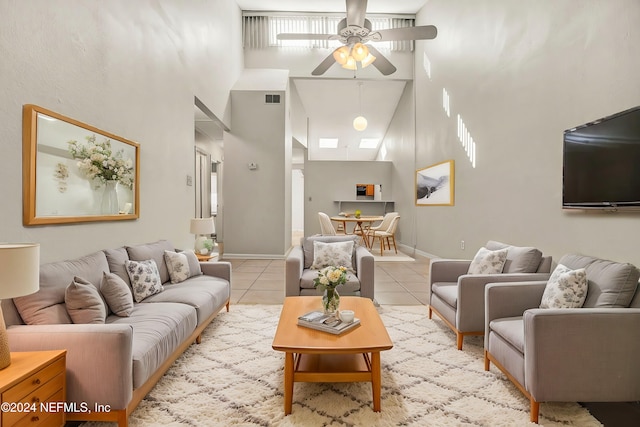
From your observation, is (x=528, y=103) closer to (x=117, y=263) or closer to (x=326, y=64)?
(x=326, y=64)

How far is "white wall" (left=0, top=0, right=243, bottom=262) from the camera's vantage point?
1979 mm

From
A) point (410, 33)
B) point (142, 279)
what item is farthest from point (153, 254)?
point (410, 33)

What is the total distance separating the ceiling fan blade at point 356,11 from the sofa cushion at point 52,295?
3.65 m

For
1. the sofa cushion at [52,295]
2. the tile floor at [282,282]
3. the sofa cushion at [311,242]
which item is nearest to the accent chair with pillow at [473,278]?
the tile floor at [282,282]

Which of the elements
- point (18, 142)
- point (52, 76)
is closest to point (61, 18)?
point (52, 76)

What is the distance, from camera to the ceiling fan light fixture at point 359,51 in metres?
4.26

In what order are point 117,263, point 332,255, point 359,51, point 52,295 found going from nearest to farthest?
point 52,295, point 117,263, point 332,255, point 359,51

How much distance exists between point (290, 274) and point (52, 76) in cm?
244

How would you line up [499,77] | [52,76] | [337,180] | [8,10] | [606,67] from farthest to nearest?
[337,180], [499,77], [606,67], [52,76], [8,10]

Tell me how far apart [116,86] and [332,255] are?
263 cm

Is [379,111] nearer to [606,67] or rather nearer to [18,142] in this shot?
[606,67]

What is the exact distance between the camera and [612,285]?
2.00 metres

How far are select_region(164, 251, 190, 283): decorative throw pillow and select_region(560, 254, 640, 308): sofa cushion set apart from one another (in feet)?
10.4

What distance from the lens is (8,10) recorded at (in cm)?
191
